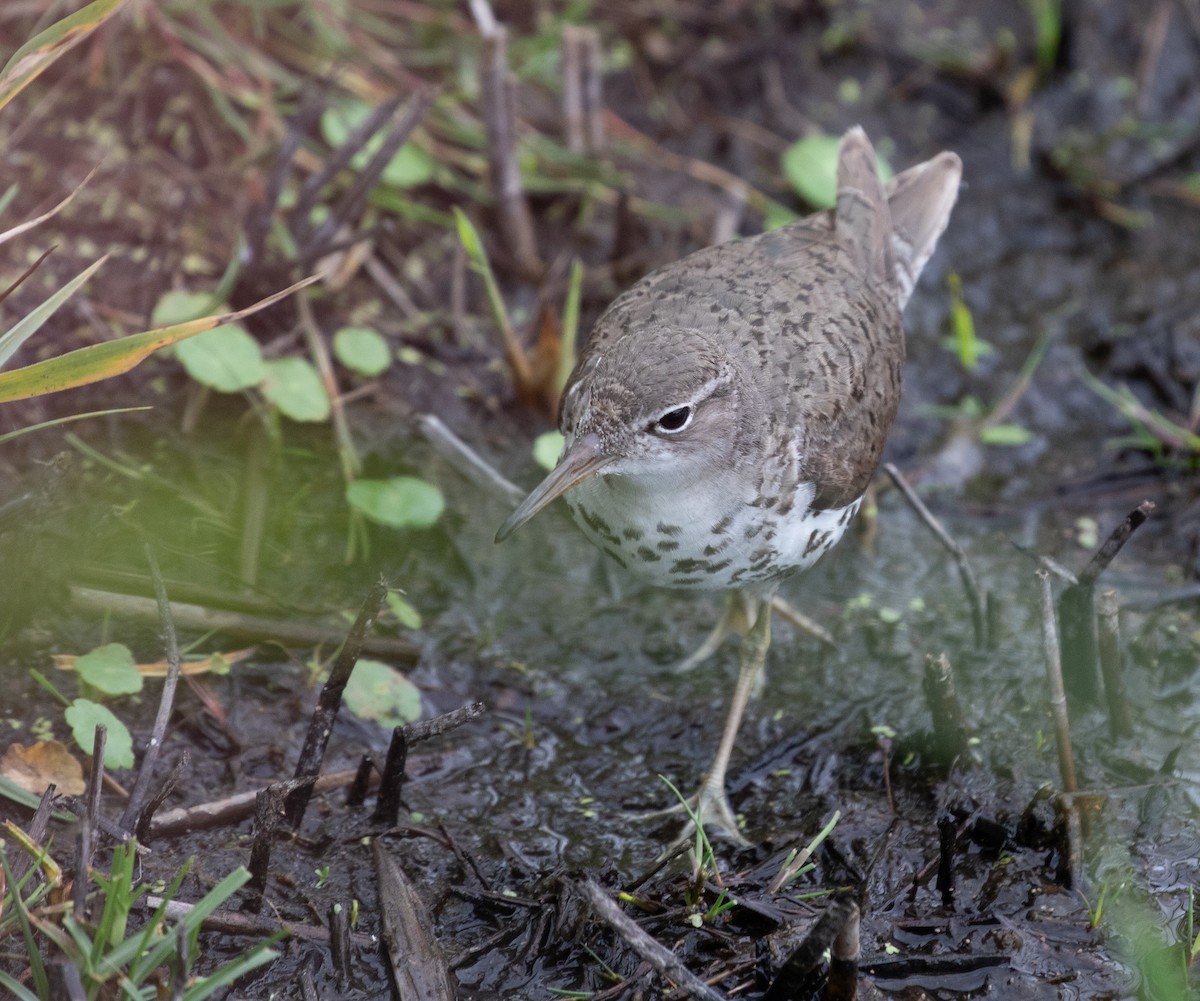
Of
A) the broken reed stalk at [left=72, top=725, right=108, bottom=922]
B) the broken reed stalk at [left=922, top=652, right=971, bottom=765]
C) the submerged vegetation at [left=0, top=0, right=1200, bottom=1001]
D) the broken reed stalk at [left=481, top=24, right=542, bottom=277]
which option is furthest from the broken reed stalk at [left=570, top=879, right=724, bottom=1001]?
the broken reed stalk at [left=481, top=24, right=542, bottom=277]

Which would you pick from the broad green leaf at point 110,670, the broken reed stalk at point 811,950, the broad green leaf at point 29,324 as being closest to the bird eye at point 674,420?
the broken reed stalk at point 811,950

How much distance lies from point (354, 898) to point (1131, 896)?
2435 mm

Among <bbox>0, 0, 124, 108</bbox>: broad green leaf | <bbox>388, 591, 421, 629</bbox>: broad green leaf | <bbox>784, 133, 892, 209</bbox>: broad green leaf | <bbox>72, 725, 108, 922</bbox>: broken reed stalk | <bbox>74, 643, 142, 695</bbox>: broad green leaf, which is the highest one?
<bbox>0, 0, 124, 108</bbox>: broad green leaf

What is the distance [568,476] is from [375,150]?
3386mm

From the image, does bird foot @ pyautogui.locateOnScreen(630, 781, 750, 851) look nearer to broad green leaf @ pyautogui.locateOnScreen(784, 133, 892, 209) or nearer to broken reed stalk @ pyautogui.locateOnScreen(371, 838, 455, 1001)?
broken reed stalk @ pyautogui.locateOnScreen(371, 838, 455, 1001)

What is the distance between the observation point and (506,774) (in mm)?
4840

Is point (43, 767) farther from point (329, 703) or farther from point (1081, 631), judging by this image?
point (1081, 631)

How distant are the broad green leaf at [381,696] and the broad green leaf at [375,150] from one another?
309 cm

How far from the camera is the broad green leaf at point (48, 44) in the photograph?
4.00m

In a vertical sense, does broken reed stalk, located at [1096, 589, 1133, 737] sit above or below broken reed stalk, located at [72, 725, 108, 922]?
below

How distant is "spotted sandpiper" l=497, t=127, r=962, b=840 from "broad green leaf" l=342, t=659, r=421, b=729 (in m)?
0.89

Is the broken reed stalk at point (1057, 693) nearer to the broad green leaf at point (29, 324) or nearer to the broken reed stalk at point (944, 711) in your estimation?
the broken reed stalk at point (944, 711)

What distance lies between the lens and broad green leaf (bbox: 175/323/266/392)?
547 centimetres

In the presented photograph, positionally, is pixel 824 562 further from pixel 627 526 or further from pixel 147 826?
pixel 147 826
